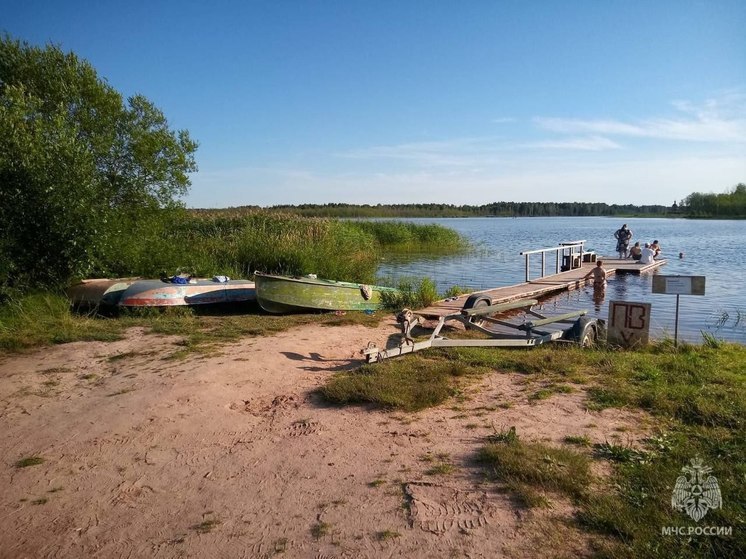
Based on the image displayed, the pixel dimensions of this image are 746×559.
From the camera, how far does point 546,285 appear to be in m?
17.7

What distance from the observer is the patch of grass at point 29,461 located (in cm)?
448

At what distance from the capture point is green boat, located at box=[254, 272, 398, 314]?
36.0ft

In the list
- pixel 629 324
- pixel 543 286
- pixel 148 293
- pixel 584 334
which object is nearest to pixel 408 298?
pixel 584 334

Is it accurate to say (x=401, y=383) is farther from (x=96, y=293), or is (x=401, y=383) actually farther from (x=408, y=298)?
(x=96, y=293)

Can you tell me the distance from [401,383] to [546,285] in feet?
42.3

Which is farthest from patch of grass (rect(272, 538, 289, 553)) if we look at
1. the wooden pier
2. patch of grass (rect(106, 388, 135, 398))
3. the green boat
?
the wooden pier

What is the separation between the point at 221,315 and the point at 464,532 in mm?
9082

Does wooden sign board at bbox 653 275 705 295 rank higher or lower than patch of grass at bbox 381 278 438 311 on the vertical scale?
higher

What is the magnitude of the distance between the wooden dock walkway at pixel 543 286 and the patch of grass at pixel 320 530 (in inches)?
316

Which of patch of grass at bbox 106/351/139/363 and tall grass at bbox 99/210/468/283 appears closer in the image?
patch of grass at bbox 106/351/139/363

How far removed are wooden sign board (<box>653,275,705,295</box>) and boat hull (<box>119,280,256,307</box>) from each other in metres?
8.07

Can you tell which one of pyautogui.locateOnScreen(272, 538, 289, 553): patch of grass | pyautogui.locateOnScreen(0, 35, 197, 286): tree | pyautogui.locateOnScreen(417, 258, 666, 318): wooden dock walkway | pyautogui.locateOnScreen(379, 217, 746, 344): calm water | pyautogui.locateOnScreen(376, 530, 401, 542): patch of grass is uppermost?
pyautogui.locateOnScreen(0, 35, 197, 286): tree

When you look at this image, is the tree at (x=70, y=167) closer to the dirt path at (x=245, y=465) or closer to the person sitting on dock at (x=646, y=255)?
the dirt path at (x=245, y=465)

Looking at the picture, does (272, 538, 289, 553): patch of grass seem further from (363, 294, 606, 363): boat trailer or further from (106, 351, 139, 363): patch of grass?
Answer: (106, 351, 139, 363): patch of grass
